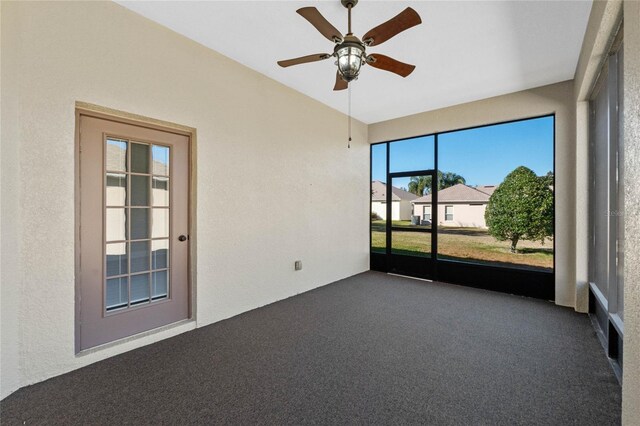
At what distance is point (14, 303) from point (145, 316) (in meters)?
0.97

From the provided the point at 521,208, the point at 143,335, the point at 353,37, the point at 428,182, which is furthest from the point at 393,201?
the point at 143,335

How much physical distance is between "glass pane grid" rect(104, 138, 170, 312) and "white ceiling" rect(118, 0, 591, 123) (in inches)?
52.2

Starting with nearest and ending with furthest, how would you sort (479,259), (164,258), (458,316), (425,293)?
(164,258)
(458,316)
(425,293)
(479,259)

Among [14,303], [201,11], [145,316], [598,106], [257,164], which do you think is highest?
[201,11]

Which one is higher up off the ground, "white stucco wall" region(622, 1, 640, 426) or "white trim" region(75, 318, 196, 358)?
"white stucco wall" region(622, 1, 640, 426)

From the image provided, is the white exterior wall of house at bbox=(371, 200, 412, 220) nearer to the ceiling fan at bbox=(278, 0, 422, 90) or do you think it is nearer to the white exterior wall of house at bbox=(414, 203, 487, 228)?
the white exterior wall of house at bbox=(414, 203, 487, 228)

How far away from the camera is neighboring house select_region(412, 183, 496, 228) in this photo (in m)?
4.68

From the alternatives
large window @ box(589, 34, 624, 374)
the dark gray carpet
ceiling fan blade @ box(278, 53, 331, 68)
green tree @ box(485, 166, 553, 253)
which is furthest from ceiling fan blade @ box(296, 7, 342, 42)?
green tree @ box(485, 166, 553, 253)

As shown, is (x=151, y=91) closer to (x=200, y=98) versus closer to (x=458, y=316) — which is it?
(x=200, y=98)

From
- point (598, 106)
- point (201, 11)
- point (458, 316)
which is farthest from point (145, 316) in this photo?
point (598, 106)

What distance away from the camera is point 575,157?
11.8 ft

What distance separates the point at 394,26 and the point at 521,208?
11.9 feet

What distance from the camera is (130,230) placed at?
270 cm

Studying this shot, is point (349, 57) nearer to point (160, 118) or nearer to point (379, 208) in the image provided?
point (160, 118)
